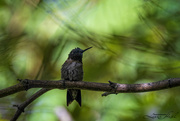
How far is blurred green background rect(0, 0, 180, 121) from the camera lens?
7.29 ft

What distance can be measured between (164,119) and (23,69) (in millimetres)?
1603

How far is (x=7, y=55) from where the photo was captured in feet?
8.04

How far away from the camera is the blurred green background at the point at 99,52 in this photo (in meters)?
2.22

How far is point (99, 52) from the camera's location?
259cm

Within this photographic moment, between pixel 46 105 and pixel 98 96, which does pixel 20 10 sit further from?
pixel 98 96

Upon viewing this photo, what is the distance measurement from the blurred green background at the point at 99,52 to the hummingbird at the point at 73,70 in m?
0.12

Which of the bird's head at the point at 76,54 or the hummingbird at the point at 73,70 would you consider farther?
the bird's head at the point at 76,54

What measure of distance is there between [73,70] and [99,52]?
1.18ft

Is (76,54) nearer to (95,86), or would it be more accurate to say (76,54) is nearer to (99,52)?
(99,52)

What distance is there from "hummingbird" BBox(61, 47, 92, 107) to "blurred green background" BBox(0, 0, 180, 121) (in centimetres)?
12

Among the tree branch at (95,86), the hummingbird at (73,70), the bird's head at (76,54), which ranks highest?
the bird's head at (76,54)

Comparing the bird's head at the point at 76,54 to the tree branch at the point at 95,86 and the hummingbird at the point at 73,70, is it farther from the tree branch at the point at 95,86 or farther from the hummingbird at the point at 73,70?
the tree branch at the point at 95,86

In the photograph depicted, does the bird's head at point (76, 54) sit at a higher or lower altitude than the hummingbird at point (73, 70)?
higher

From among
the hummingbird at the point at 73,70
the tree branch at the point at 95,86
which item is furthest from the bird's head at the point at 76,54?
the tree branch at the point at 95,86
